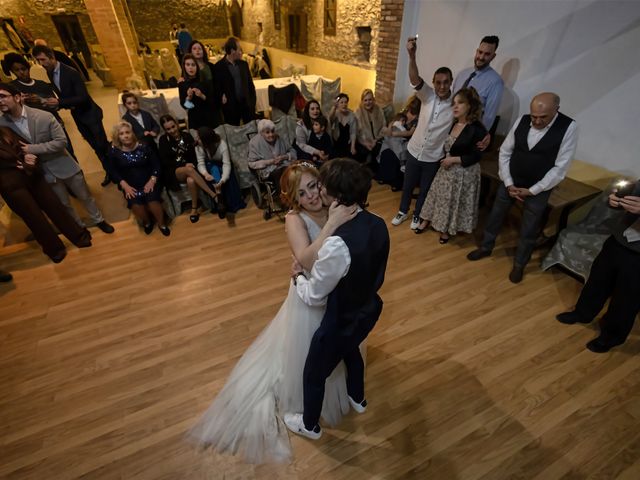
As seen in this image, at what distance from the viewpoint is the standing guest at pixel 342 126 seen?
4.16 metres

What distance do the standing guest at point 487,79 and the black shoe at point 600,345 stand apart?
7.15 feet

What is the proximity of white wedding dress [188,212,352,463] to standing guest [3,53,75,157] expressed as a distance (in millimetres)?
3468

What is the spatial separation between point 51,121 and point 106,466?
2.93 metres

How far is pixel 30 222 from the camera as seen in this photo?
3033 millimetres

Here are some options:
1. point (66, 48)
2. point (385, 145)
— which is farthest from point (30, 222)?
point (66, 48)

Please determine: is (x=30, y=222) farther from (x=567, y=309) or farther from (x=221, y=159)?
(x=567, y=309)

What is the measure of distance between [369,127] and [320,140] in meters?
0.89

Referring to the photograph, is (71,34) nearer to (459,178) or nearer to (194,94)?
(194,94)

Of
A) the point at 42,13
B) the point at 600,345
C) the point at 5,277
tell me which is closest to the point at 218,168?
the point at 5,277

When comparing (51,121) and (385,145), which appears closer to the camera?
(51,121)

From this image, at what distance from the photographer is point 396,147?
4.25m

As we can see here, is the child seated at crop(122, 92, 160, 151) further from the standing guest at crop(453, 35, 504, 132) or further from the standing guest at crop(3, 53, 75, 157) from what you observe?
the standing guest at crop(453, 35, 504, 132)

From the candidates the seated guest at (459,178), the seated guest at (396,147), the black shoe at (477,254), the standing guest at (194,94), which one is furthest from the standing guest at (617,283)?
the standing guest at (194,94)

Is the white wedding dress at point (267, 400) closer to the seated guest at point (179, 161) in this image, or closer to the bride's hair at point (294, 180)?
the bride's hair at point (294, 180)
